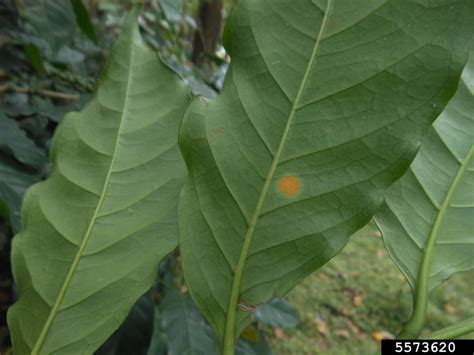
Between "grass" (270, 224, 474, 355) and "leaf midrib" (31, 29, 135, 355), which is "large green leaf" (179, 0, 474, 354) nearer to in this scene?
"leaf midrib" (31, 29, 135, 355)

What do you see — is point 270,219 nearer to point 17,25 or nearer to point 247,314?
point 247,314

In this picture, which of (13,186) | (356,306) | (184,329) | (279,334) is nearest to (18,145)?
(13,186)

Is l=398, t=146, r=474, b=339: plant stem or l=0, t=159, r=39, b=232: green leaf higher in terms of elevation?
l=0, t=159, r=39, b=232: green leaf

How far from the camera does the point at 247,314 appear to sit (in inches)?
15.8

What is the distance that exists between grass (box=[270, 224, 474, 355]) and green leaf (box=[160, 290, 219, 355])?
1657 millimetres

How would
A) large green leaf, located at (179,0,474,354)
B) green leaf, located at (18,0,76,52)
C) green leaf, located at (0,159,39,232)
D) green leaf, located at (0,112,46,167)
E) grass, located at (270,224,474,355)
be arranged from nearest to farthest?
large green leaf, located at (179,0,474,354) < green leaf, located at (0,159,39,232) < green leaf, located at (0,112,46,167) < green leaf, located at (18,0,76,52) < grass, located at (270,224,474,355)

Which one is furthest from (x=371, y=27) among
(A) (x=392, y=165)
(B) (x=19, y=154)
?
(B) (x=19, y=154)

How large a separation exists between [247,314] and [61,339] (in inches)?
7.0

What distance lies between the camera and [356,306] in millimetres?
2957

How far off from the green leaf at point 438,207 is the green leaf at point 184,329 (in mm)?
484

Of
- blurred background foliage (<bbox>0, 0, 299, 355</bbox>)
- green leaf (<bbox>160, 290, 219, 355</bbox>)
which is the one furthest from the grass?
green leaf (<bbox>160, 290, 219, 355</bbox>)

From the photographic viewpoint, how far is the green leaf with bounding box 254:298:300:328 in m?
1.18

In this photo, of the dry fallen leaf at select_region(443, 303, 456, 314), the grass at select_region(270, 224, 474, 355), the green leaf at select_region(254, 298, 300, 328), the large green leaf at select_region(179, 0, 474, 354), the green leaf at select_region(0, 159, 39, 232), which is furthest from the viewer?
the dry fallen leaf at select_region(443, 303, 456, 314)

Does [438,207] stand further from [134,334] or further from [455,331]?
[134,334]
